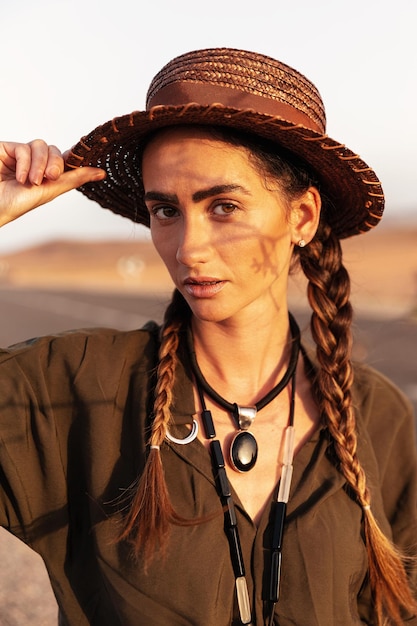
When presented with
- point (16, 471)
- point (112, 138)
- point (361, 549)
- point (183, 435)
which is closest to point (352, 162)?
point (112, 138)

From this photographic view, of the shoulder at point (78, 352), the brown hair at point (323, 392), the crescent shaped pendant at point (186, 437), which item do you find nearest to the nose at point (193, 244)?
the brown hair at point (323, 392)

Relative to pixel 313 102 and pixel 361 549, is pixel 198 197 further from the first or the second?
pixel 361 549

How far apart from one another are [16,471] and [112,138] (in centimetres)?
114

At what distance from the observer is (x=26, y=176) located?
2.96m

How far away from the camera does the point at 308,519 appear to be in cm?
299

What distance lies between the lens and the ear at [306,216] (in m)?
3.31

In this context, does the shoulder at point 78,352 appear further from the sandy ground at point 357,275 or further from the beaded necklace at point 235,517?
the sandy ground at point 357,275

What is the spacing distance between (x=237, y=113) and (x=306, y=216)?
0.64 meters

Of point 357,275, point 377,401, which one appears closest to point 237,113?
point 377,401

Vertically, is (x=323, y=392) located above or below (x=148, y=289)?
below

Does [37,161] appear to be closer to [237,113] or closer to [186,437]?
[237,113]

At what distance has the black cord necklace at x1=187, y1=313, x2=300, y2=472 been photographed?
10.3ft

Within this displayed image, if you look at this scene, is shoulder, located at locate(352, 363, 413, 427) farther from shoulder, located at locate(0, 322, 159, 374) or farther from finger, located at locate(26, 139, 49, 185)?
finger, located at locate(26, 139, 49, 185)

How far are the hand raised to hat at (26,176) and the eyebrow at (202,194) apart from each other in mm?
340
